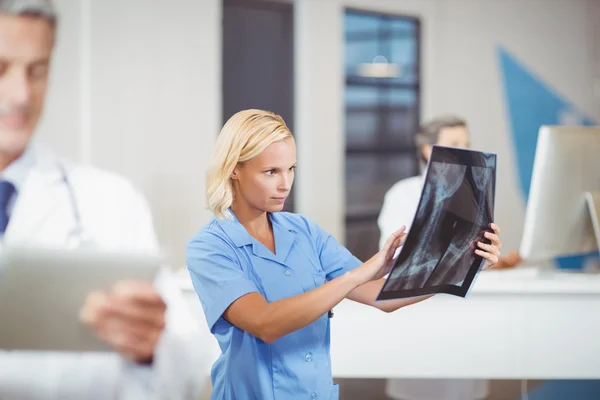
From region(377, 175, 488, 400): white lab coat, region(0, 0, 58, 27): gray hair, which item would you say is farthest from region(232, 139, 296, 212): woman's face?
region(377, 175, 488, 400): white lab coat

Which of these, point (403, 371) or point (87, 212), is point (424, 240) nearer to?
point (87, 212)

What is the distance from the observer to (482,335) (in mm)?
2666

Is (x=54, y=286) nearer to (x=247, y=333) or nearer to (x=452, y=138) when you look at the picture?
(x=247, y=333)

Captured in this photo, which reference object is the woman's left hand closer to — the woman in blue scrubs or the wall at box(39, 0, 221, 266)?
the woman in blue scrubs

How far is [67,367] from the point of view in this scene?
2.03 m

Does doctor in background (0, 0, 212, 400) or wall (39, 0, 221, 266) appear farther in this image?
wall (39, 0, 221, 266)

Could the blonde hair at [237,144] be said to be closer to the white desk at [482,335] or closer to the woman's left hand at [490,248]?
the woman's left hand at [490,248]

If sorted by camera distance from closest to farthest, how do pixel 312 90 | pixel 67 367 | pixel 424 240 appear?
1. pixel 424 240
2. pixel 67 367
3. pixel 312 90

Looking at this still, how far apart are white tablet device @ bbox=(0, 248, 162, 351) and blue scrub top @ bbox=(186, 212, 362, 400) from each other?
387mm

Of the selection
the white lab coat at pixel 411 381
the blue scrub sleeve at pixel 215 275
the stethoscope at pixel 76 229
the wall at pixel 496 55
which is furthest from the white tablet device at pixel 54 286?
the wall at pixel 496 55

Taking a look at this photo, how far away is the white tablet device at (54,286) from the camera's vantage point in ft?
5.87

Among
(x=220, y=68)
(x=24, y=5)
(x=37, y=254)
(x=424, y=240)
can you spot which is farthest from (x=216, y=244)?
(x=220, y=68)

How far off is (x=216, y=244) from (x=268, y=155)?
0.21m

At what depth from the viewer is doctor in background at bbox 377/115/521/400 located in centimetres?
301
